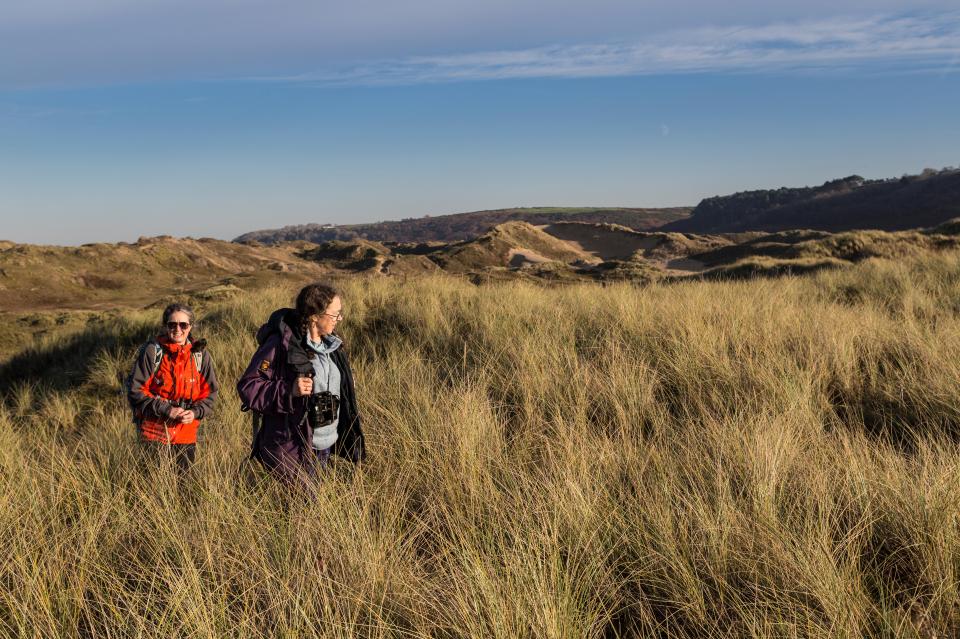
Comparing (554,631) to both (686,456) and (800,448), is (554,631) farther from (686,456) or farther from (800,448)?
(800,448)

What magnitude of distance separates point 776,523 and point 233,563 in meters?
2.18

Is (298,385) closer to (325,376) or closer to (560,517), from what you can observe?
(325,376)

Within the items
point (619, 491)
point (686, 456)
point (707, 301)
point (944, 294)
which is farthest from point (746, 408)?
point (944, 294)

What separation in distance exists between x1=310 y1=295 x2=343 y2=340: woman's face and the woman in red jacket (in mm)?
1581

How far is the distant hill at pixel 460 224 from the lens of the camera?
13150 centimetres

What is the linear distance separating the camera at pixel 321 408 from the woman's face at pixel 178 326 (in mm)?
1700

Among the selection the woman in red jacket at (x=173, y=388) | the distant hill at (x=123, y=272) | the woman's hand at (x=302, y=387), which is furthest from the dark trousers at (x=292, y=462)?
the distant hill at (x=123, y=272)

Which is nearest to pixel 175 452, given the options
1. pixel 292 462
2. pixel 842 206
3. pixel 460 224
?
pixel 292 462

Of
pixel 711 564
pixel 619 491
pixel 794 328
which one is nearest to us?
pixel 711 564

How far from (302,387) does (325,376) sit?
0.25m

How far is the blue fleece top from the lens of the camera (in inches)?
120

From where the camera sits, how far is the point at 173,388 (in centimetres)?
411

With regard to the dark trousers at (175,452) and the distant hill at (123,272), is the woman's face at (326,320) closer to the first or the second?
the dark trousers at (175,452)

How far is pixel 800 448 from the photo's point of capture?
309cm
